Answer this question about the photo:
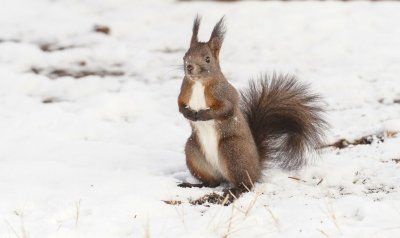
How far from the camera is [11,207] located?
3.23m

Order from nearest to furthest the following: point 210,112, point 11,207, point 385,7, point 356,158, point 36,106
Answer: point 11,207 → point 210,112 → point 356,158 → point 36,106 → point 385,7

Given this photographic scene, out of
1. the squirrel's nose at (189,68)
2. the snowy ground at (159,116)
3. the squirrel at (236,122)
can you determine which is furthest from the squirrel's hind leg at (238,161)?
the squirrel's nose at (189,68)

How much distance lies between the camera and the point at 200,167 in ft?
12.4

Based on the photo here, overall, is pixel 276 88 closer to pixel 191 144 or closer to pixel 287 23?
pixel 191 144

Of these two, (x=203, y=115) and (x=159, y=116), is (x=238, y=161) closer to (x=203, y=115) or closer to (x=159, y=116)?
(x=203, y=115)

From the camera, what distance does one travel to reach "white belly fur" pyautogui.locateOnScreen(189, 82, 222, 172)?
3611 millimetres

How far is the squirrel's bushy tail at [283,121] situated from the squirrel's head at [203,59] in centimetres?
47

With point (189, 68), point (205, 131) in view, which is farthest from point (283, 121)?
point (189, 68)

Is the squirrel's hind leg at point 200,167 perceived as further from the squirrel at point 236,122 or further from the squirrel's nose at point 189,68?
the squirrel's nose at point 189,68

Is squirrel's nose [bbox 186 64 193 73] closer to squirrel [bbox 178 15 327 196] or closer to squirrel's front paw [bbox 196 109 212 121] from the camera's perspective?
squirrel [bbox 178 15 327 196]

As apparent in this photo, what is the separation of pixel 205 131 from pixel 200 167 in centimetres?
24

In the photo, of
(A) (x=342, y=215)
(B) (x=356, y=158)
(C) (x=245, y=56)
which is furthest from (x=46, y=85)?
(A) (x=342, y=215)

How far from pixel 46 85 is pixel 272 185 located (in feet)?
9.49

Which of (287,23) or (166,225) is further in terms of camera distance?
(287,23)
